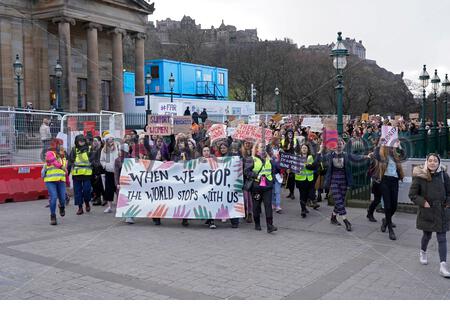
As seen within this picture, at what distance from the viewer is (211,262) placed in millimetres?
7582

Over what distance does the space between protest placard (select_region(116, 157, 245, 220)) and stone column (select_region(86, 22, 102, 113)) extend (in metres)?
27.0

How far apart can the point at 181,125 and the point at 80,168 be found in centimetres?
416

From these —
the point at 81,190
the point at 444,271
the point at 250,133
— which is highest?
the point at 250,133

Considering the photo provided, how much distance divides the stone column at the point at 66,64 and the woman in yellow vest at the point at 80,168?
24197 mm

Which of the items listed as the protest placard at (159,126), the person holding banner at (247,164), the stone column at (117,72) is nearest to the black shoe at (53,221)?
the person holding banner at (247,164)

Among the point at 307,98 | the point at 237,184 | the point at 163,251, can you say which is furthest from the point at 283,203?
the point at 307,98

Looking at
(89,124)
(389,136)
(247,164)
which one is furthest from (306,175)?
(89,124)

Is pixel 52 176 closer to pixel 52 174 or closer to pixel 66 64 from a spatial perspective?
pixel 52 174

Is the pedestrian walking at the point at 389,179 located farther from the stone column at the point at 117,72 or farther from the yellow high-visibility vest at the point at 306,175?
the stone column at the point at 117,72

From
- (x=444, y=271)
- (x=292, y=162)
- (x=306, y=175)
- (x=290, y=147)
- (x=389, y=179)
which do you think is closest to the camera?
(x=444, y=271)

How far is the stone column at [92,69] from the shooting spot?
3597 cm

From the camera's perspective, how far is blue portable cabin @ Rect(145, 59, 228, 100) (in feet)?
132

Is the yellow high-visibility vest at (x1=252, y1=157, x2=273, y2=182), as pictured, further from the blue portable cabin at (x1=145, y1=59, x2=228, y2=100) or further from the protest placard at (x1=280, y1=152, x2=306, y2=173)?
the blue portable cabin at (x1=145, y1=59, x2=228, y2=100)

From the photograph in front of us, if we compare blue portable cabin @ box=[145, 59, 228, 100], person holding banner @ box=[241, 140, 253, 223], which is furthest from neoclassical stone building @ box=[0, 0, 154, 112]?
person holding banner @ box=[241, 140, 253, 223]
